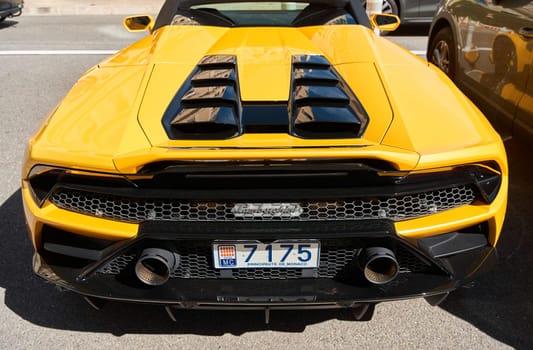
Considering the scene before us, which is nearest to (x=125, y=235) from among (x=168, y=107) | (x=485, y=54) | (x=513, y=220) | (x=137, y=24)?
(x=168, y=107)

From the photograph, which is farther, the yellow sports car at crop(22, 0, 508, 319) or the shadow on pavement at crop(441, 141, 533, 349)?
the shadow on pavement at crop(441, 141, 533, 349)

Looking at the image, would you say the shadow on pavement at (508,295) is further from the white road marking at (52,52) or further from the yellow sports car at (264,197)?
the white road marking at (52,52)

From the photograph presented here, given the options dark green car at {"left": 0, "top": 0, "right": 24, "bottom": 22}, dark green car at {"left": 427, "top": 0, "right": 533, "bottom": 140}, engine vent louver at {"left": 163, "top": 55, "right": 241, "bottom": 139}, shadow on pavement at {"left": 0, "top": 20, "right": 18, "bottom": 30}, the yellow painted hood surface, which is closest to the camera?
the yellow painted hood surface

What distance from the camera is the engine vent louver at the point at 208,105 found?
197 cm

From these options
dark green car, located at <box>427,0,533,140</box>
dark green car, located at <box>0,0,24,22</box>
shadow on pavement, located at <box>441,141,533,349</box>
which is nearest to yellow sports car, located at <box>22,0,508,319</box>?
shadow on pavement, located at <box>441,141,533,349</box>

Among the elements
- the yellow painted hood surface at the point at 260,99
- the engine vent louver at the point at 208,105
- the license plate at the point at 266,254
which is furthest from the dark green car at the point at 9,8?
the license plate at the point at 266,254

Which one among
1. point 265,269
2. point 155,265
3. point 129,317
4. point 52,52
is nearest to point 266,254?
point 265,269

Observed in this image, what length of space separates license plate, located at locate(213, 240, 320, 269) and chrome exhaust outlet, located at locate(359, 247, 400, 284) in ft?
0.58

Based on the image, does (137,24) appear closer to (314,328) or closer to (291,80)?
(291,80)

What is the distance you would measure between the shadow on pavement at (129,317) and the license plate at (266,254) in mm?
550

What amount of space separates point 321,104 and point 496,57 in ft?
6.52

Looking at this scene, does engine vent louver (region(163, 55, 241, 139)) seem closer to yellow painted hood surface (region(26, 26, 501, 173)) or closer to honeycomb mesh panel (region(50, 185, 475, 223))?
yellow painted hood surface (region(26, 26, 501, 173))

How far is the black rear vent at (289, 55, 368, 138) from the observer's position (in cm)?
197

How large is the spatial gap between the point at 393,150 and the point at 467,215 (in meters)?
0.41
